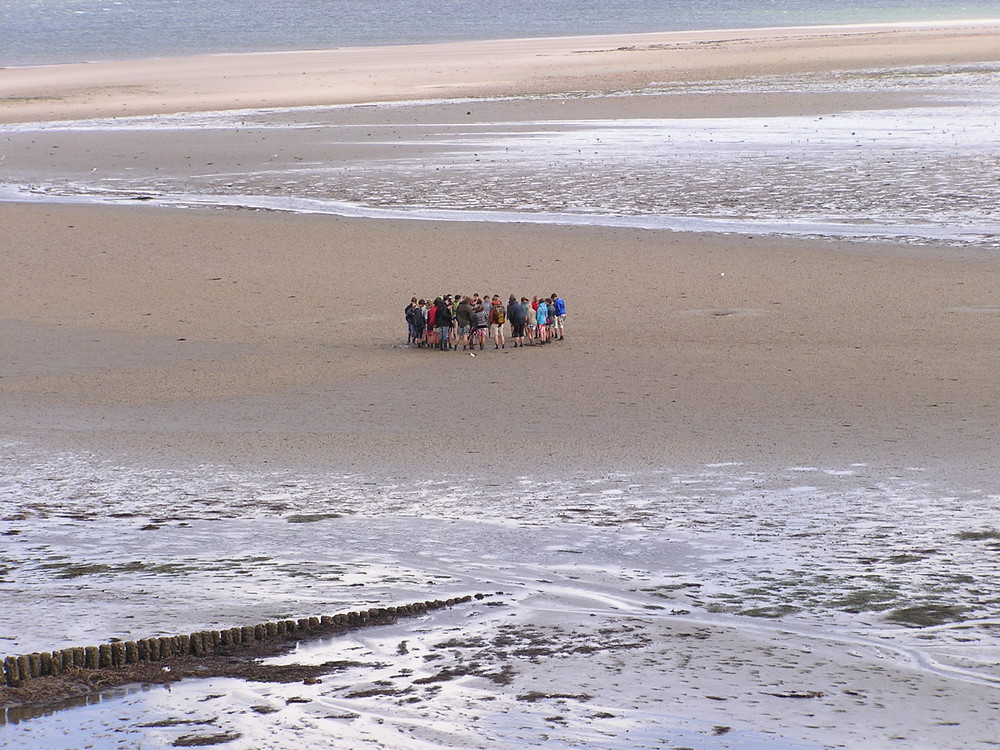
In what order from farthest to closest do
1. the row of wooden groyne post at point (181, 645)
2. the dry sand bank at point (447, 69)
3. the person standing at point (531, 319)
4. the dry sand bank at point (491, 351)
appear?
the dry sand bank at point (447, 69)
the person standing at point (531, 319)
the dry sand bank at point (491, 351)
the row of wooden groyne post at point (181, 645)

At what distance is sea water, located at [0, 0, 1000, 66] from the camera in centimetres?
8938

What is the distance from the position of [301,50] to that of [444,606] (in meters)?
75.1

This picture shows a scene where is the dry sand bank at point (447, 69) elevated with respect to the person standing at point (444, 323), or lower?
elevated

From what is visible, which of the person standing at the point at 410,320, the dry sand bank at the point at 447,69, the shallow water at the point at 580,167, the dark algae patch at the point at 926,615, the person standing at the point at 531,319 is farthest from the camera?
the dry sand bank at the point at 447,69

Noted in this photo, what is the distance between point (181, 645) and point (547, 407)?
27.4 ft

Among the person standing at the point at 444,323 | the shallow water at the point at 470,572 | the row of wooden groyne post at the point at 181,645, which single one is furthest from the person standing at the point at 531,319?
the row of wooden groyne post at the point at 181,645

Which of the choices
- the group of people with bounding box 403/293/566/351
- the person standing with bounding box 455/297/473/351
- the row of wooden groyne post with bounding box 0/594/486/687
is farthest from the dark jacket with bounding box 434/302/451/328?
the row of wooden groyne post with bounding box 0/594/486/687

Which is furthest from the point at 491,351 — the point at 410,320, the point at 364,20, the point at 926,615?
the point at 364,20

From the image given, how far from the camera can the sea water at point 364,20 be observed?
89375 millimetres

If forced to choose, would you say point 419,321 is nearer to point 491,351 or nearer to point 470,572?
point 491,351

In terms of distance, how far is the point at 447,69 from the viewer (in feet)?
212

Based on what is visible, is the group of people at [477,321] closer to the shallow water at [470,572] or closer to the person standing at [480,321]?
the person standing at [480,321]

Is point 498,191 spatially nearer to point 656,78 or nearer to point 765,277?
point 765,277

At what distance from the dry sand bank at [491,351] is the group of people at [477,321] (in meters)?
0.49
